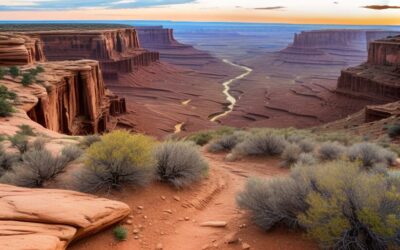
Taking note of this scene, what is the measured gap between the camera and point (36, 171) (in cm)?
810

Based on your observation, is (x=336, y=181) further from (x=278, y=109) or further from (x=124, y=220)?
(x=278, y=109)

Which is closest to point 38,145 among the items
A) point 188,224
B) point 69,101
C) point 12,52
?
point 188,224

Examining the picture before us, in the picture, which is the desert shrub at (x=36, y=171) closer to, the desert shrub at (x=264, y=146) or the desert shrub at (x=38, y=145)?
the desert shrub at (x=38, y=145)

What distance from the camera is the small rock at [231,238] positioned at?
617 centimetres

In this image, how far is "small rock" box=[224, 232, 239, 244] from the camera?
617 cm

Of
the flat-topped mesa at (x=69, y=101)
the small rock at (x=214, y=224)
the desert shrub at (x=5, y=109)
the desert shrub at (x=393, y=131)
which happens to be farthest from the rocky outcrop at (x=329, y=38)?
the small rock at (x=214, y=224)

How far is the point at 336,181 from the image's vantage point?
563 centimetres

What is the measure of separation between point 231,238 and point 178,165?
3.04 metres

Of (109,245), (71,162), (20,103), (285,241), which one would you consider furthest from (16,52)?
(285,241)

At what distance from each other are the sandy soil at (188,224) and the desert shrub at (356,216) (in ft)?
1.57

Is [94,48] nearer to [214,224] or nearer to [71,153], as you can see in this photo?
[71,153]

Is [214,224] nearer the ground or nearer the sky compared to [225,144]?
nearer the sky

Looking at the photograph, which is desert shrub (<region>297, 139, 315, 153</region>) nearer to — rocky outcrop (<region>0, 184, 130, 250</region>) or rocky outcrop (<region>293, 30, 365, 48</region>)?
rocky outcrop (<region>0, 184, 130, 250</region>)

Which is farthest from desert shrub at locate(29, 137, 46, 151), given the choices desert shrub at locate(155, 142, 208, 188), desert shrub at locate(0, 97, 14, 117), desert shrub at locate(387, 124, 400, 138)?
desert shrub at locate(387, 124, 400, 138)
